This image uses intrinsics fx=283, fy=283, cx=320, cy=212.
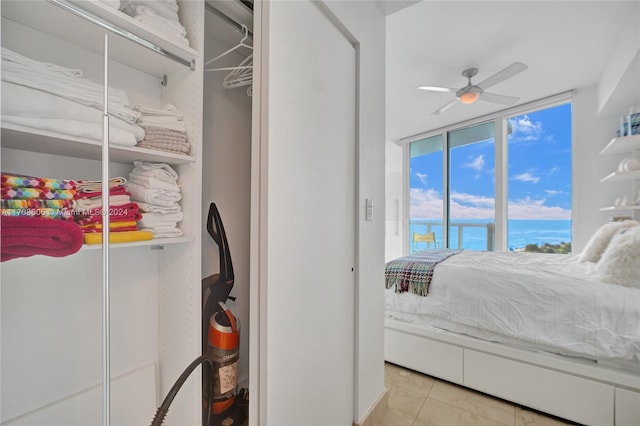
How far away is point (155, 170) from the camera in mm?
1094

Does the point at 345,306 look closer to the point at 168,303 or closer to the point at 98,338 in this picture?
the point at 168,303

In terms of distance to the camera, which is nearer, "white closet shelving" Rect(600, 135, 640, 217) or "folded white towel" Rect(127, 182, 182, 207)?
"folded white towel" Rect(127, 182, 182, 207)

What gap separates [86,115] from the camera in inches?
34.2

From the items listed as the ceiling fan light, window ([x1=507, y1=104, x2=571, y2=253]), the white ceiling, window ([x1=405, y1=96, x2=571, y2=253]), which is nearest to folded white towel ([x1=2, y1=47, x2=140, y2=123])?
the white ceiling

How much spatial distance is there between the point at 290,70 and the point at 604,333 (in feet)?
6.95

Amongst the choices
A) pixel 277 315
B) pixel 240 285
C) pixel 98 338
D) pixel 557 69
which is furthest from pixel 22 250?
pixel 557 69

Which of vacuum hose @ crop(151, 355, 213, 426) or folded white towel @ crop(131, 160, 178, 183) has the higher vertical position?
folded white towel @ crop(131, 160, 178, 183)

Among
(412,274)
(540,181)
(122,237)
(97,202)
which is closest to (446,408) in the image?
(412,274)

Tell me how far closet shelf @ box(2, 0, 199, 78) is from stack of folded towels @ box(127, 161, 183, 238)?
1.33 feet

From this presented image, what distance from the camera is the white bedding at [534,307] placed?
1.54 meters

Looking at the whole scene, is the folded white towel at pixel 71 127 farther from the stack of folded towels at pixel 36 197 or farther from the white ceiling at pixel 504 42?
the white ceiling at pixel 504 42

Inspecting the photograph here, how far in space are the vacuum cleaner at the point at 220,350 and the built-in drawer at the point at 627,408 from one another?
2.00 metres

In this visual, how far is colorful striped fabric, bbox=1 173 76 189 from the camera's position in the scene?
735mm

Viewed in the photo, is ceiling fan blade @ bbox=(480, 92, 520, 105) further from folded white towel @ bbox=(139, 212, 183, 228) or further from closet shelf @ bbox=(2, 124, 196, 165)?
folded white towel @ bbox=(139, 212, 183, 228)
